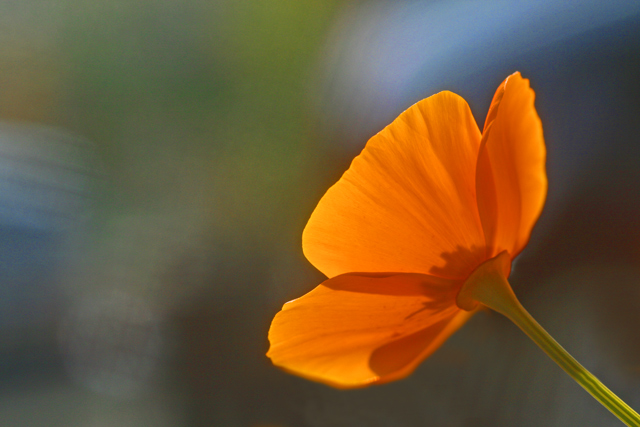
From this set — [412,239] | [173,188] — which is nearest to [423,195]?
[412,239]

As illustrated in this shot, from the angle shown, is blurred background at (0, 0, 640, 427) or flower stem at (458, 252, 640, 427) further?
blurred background at (0, 0, 640, 427)

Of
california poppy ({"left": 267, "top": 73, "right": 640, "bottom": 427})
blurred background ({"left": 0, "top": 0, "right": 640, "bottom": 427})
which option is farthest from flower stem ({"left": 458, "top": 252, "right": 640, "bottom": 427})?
blurred background ({"left": 0, "top": 0, "right": 640, "bottom": 427})

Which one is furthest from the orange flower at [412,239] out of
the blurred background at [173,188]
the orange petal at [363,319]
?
the blurred background at [173,188]

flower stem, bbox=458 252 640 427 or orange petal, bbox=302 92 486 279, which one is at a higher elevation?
orange petal, bbox=302 92 486 279

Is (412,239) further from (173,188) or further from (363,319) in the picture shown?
(173,188)

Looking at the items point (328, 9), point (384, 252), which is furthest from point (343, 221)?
point (328, 9)

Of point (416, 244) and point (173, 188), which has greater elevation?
point (173, 188)

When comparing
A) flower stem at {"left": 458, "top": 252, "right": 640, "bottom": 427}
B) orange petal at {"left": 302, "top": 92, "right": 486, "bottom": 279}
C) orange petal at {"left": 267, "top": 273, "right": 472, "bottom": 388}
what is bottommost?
flower stem at {"left": 458, "top": 252, "right": 640, "bottom": 427}

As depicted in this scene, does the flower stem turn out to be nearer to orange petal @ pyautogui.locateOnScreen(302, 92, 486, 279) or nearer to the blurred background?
orange petal @ pyautogui.locateOnScreen(302, 92, 486, 279)
